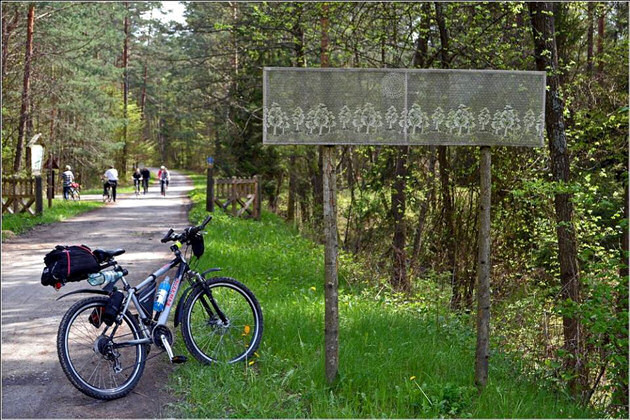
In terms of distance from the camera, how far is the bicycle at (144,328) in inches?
204

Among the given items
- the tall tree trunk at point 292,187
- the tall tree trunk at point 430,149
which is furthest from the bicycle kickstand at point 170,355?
the tall tree trunk at point 292,187

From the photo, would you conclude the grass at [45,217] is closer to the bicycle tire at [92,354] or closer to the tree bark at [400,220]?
the tree bark at [400,220]

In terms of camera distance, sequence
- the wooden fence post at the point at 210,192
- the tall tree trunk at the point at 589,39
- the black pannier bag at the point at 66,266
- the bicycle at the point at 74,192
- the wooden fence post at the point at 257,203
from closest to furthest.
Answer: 1. the black pannier bag at the point at 66,266
2. the tall tree trunk at the point at 589,39
3. the wooden fence post at the point at 210,192
4. the wooden fence post at the point at 257,203
5. the bicycle at the point at 74,192

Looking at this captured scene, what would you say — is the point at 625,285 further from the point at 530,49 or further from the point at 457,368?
the point at 530,49

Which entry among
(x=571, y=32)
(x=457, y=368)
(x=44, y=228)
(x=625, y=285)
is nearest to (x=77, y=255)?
(x=457, y=368)

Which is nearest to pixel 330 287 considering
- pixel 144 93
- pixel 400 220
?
pixel 400 220

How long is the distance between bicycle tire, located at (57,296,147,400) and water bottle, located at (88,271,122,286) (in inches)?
5.6

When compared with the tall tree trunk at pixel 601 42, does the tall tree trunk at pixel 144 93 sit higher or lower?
higher

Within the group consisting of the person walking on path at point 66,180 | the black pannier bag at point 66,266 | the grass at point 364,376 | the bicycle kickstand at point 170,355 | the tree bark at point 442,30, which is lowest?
the grass at point 364,376

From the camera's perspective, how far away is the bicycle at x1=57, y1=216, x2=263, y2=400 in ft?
17.0

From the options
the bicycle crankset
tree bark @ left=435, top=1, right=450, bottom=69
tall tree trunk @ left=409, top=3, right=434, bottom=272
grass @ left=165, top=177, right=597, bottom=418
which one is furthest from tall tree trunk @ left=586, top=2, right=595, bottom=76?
the bicycle crankset

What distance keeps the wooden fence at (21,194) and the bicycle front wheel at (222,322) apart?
15.2 meters

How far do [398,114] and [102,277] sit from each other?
2.96 metres

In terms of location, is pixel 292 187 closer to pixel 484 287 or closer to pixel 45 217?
pixel 45 217
